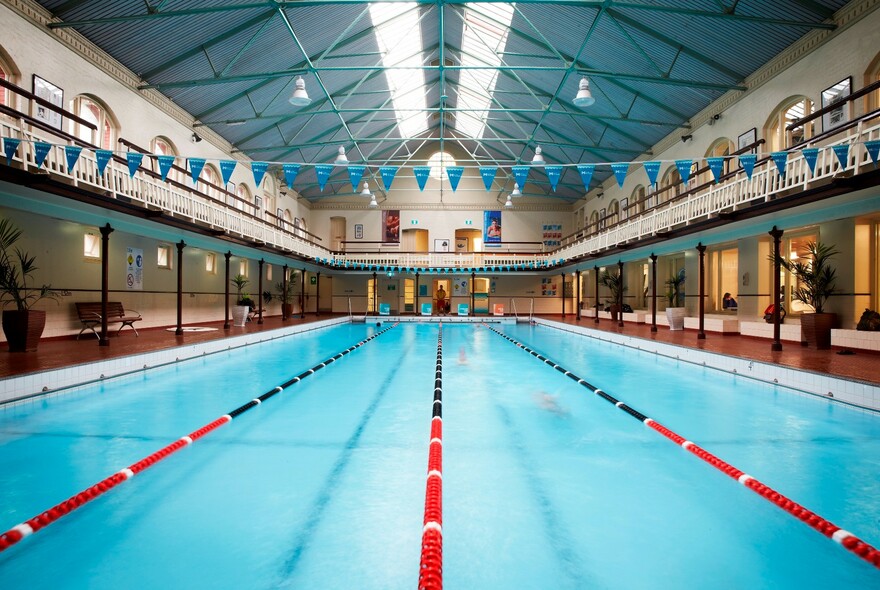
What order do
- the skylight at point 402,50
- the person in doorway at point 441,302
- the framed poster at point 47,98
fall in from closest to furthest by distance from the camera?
the framed poster at point 47,98, the skylight at point 402,50, the person in doorway at point 441,302

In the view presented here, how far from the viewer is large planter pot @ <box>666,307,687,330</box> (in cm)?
1498

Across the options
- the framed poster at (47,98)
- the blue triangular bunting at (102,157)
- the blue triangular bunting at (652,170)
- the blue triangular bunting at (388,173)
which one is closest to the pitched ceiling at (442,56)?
the blue triangular bunting at (388,173)

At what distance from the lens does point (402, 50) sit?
17703 mm

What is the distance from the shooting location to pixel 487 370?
9.34 m

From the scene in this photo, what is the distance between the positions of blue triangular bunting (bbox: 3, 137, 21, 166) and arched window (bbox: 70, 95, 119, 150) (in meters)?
4.57

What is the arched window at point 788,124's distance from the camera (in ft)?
37.1

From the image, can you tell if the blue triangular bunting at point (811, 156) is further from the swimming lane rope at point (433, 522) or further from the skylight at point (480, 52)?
the skylight at point (480, 52)

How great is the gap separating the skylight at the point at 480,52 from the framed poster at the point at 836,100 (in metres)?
8.02

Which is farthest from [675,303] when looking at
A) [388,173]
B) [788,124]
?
[388,173]

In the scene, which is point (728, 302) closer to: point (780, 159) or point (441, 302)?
point (780, 159)

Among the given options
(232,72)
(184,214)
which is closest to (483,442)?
(184,214)

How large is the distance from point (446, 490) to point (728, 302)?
1751cm

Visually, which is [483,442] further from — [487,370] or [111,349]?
[111,349]

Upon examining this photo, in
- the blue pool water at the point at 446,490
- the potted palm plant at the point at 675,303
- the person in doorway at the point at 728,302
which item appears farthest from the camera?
the person in doorway at the point at 728,302
